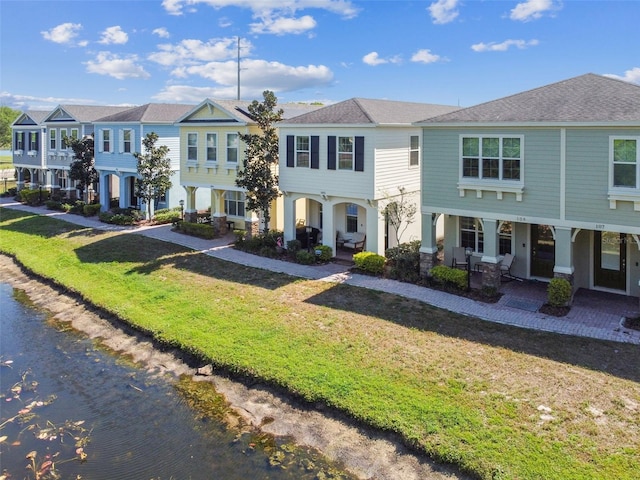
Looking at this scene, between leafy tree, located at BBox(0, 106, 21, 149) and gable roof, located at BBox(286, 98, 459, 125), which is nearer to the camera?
gable roof, located at BBox(286, 98, 459, 125)

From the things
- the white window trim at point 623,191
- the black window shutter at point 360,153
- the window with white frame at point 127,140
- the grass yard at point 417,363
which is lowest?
the grass yard at point 417,363

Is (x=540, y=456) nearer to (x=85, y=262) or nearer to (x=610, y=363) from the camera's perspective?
(x=610, y=363)

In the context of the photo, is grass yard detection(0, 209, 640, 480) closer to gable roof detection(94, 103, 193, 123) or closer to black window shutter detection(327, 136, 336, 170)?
black window shutter detection(327, 136, 336, 170)

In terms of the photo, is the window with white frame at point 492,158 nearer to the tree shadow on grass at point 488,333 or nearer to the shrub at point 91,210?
the tree shadow on grass at point 488,333

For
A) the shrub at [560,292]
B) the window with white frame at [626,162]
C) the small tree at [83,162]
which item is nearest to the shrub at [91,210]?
the small tree at [83,162]

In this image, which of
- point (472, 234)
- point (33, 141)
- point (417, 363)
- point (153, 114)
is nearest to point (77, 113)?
A: point (33, 141)

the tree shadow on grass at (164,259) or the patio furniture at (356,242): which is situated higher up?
the patio furniture at (356,242)

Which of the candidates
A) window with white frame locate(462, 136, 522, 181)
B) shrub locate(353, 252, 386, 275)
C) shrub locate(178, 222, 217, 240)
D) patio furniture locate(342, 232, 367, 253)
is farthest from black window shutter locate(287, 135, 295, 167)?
window with white frame locate(462, 136, 522, 181)
